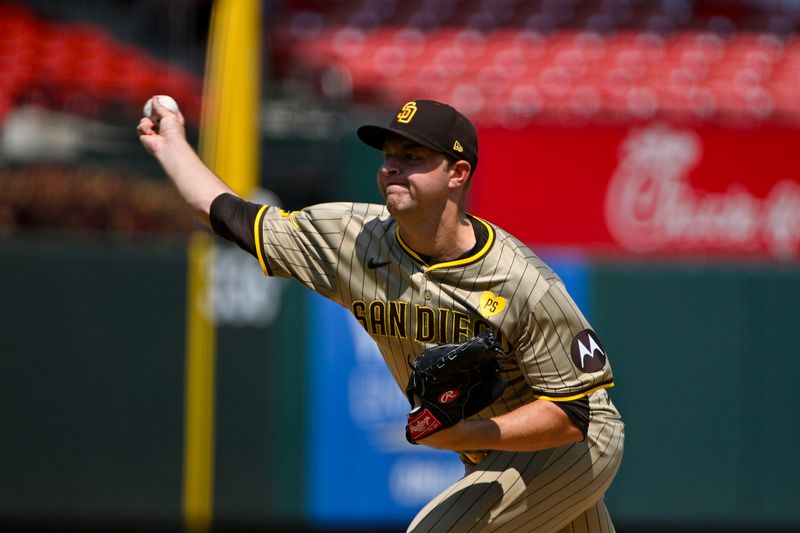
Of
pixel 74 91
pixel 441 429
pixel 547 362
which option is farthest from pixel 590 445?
pixel 74 91

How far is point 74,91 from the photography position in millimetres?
9156

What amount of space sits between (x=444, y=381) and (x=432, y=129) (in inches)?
27.4

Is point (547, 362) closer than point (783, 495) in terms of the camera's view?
Yes

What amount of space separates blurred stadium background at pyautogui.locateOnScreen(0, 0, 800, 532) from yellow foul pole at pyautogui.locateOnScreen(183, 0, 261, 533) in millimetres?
44

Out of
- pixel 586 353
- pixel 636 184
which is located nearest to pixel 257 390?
pixel 636 184

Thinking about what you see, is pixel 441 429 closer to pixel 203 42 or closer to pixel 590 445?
pixel 590 445

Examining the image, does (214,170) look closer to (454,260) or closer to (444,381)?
(454,260)

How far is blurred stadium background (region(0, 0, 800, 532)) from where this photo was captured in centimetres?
709

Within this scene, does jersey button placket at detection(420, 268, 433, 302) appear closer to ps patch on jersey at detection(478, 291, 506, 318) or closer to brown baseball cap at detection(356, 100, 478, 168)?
ps patch on jersey at detection(478, 291, 506, 318)

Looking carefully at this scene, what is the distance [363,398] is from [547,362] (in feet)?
13.3

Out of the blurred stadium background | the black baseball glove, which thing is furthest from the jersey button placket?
the blurred stadium background

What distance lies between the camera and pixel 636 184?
29.9ft

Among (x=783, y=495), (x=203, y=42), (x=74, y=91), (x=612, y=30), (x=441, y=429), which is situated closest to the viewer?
(x=441, y=429)

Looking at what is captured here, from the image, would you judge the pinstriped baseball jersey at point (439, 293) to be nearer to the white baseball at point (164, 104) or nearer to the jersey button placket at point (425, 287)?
the jersey button placket at point (425, 287)
